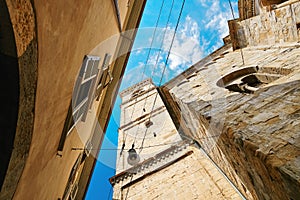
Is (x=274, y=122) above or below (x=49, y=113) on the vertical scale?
below

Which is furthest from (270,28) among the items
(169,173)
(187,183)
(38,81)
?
(38,81)

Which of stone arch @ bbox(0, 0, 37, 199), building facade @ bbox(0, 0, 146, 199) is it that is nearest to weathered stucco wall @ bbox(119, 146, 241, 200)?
building facade @ bbox(0, 0, 146, 199)

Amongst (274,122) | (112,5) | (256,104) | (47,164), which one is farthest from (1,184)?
(112,5)

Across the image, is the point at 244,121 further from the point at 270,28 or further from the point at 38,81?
the point at 270,28

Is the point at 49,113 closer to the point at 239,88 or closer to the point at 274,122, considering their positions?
the point at 274,122

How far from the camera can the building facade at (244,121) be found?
210 centimetres

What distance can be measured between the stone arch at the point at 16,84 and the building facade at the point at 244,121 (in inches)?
88.5

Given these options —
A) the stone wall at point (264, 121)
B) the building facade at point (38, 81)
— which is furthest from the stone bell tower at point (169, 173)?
the building facade at point (38, 81)

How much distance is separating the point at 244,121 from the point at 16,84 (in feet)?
8.71

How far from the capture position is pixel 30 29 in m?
1.72

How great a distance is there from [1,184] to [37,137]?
599mm

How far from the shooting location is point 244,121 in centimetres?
281

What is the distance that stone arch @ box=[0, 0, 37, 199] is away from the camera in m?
1.55

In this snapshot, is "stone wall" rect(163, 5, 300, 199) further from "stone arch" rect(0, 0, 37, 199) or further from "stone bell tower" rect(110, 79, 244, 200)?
"stone bell tower" rect(110, 79, 244, 200)
